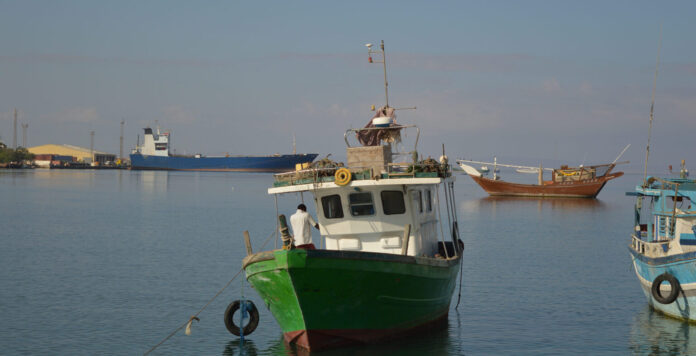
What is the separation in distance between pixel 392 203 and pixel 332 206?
1.60 m

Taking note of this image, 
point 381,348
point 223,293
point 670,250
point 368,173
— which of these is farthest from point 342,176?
point 670,250

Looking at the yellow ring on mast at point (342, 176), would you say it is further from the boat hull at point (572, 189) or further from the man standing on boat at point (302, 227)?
the boat hull at point (572, 189)

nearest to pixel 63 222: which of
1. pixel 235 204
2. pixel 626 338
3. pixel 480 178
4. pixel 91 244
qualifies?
pixel 91 244

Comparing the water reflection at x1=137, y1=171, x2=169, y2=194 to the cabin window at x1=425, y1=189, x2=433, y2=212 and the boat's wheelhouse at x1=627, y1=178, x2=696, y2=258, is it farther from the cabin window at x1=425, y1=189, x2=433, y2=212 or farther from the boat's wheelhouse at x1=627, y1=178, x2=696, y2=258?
the boat's wheelhouse at x1=627, y1=178, x2=696, y2=258

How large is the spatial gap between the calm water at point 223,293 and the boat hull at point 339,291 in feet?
2.74

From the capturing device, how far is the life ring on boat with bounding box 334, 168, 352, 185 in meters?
18.7

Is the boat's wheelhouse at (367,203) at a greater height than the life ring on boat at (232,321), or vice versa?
the boat's wheelhouse at (367,203)


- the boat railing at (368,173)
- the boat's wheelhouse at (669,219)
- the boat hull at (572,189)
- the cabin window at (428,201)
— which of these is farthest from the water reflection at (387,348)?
the boat hull at (572,189)

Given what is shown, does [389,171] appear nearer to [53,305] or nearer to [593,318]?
[593,318]

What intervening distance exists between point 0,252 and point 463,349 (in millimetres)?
26781

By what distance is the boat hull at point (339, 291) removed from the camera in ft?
55.2

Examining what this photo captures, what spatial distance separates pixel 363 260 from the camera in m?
17.1

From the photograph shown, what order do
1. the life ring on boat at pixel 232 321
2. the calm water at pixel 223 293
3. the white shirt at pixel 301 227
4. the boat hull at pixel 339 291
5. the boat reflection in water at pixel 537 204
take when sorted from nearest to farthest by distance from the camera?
the boat hull at pixel 339 291
the white shirt at pixel 301 227
the life ring on boat at pixel 232 321
the calm water at pixel 223 293
the boat reflection in water at pixel 537 204

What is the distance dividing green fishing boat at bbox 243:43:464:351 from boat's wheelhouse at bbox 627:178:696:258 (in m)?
6.74
